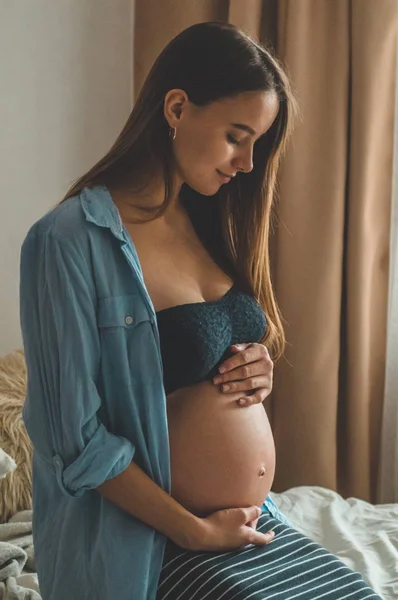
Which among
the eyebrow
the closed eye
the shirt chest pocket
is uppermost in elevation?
the eyebrow

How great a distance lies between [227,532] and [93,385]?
316mm

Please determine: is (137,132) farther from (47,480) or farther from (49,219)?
(47,480)

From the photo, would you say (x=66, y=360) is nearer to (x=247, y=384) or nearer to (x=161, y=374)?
(x=161, y=374)

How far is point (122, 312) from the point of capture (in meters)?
1.20

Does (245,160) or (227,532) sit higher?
(245,160)

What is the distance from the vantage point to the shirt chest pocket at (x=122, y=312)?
1.19 metres

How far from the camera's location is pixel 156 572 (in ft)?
4.00

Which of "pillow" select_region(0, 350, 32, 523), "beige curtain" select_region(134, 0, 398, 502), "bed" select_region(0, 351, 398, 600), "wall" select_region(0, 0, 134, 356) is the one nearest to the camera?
"bed" select_region(0, 351, 398, 600)

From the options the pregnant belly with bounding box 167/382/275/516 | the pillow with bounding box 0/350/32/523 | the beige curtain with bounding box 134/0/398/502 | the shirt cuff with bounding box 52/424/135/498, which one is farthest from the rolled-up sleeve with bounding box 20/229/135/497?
the beige curtain with bounding box 134/0/398/502

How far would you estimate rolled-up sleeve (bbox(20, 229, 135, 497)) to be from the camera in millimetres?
1158

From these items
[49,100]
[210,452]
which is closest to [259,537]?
[210,452]

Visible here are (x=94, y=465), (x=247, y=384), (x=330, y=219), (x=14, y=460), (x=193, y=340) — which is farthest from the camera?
(x=330, y=219)

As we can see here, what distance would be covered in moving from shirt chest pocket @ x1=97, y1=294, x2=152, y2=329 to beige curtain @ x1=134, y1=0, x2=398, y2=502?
1009 mm

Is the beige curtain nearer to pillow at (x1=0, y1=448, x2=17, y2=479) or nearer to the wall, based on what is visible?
the wall
